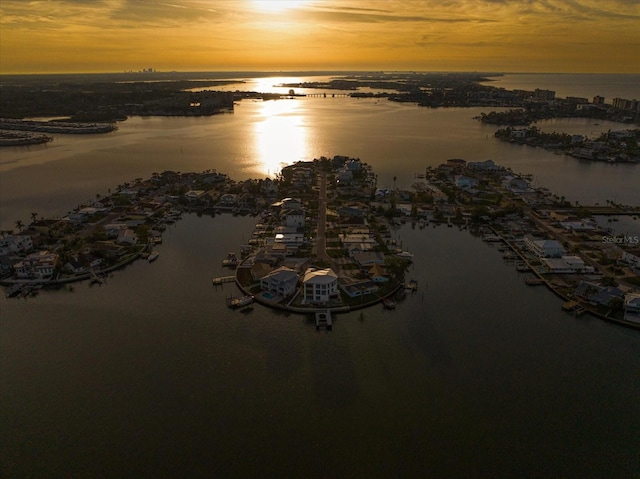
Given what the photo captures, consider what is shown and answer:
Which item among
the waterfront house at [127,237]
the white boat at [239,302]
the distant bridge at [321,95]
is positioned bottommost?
the white boat at [239,302]

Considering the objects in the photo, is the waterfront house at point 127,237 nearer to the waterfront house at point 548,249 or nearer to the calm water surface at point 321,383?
the calm water surface at point 321,383

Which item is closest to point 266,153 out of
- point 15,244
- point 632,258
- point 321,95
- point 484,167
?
point 484,167


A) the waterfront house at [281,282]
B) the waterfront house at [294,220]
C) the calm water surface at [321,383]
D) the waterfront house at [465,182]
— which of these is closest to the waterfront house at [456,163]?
the waterfront house at [465,182]

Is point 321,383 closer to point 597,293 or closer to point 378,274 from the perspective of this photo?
point 378,274

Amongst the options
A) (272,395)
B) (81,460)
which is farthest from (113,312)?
(272,395)

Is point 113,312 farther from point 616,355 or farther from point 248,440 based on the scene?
point 616,355
